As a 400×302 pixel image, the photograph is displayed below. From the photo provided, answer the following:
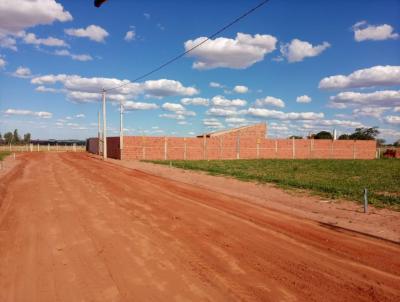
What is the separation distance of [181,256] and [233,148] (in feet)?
123

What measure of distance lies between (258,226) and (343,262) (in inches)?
110

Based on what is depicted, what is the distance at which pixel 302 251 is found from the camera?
6.96 meters

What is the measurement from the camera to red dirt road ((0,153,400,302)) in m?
5.02

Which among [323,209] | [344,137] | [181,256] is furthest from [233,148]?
[344,137]

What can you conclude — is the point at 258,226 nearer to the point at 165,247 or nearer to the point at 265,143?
the point at 165,247

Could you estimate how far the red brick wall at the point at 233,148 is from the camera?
37562 mm

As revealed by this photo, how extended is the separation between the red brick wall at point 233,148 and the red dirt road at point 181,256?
86.0 feet

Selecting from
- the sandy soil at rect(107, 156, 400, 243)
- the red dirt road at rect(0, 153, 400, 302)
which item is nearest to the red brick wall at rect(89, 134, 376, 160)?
the sandy soil at rect(107, 156, 400, 243)

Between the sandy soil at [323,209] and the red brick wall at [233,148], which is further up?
the red brick wall at [233,148]

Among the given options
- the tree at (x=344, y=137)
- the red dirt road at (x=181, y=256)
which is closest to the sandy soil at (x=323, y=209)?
the red dirt road at (x=181, y=256)

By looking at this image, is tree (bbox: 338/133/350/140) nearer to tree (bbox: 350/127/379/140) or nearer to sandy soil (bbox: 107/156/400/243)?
tree (bbox: 350/127/379/140)

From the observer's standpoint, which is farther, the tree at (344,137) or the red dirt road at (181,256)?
the tree at (344,137)

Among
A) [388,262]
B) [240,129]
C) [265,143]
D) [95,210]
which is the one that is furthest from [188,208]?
[240,129]

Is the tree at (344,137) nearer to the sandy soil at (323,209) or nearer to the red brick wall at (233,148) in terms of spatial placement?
the red brick wall at (233,148)
